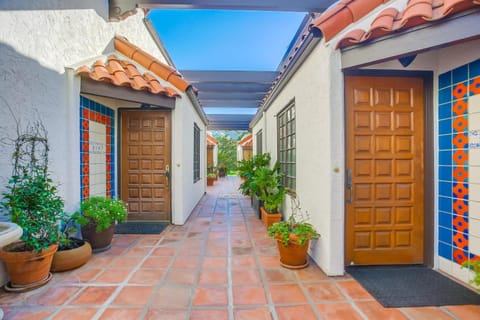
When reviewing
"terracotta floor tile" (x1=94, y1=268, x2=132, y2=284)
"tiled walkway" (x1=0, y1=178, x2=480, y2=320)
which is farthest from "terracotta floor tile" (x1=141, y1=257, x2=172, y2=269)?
"terracotta floor tile" (x1=94, y1=268, x2=132, y2=284)

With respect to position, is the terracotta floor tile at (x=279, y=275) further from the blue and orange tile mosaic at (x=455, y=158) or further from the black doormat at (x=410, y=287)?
the blue and orange tile mosaic at (x=455, y=158)

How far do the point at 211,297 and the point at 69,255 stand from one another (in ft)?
5.88

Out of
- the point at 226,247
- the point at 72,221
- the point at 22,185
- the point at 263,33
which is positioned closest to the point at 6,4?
the point at 22,185

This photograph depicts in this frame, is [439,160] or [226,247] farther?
[226,247]

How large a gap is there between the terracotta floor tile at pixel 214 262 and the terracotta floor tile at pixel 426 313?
1862 mm

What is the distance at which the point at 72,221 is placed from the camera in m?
3.58

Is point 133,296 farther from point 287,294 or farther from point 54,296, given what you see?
point 287,294

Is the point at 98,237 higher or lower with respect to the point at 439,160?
lower

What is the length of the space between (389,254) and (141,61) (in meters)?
4.98

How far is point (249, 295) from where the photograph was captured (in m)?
2.45

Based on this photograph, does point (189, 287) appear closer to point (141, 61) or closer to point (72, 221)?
point (72, 221)

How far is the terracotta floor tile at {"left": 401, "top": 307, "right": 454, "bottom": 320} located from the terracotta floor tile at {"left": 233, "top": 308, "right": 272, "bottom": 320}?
3.82ft

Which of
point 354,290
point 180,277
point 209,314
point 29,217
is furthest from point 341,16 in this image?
point 29,217

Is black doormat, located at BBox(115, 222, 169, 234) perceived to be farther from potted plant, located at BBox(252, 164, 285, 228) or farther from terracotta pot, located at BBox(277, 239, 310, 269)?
terracotta pot, located at BBox(277, 239, 310, 269)
